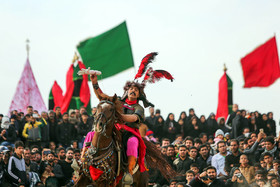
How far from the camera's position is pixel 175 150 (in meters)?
19.6

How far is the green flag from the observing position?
28312mm

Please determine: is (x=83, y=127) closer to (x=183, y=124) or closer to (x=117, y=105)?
(x=183, y=124)

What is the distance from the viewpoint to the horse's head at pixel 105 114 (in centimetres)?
1088

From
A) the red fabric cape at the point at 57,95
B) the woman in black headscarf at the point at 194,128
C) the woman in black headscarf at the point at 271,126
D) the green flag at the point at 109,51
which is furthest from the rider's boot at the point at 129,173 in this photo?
the red fabric cape at the point at 57,95

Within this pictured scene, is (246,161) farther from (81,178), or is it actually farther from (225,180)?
(81,178)

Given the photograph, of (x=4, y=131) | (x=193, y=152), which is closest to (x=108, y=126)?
(x=193, y=152)

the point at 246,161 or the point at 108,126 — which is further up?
the point at 108,126

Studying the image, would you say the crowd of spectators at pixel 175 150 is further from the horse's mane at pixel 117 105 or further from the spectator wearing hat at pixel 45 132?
the horse's mane at pixel 117 105

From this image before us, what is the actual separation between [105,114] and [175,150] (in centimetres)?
892

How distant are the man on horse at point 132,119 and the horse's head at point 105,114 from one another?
24 centimetres

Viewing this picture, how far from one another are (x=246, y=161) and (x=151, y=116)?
8326mm

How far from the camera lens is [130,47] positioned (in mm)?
28875

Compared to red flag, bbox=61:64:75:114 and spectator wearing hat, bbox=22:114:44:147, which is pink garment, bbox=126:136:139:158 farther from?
red flag, bbox=61:64:75:114

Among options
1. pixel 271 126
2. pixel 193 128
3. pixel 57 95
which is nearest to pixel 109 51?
pixel 57 95
